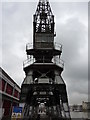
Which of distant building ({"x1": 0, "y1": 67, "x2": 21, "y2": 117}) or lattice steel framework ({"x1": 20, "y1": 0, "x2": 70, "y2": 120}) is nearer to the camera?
lattice steel framework ({"x1": 20, "y1": 0, "x2": 70, "y2": 120})

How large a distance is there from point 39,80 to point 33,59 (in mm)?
2915

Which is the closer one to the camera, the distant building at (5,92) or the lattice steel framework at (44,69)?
the lattice steel framework at (44,69)

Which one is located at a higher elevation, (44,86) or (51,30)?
(51,30)

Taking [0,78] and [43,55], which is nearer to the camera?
[43,55]

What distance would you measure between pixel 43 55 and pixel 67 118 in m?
8.16

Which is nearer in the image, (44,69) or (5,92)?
(44,69)

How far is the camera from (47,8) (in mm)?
30203

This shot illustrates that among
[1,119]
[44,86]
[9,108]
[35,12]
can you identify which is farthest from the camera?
[9,108]

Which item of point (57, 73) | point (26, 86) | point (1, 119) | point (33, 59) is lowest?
point (1, 119)

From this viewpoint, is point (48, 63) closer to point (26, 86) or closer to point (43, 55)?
point (43, 55)

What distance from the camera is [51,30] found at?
27844mm

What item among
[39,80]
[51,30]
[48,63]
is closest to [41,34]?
[51,30]

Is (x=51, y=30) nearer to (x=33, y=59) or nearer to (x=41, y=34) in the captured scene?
(x=41, y=34)

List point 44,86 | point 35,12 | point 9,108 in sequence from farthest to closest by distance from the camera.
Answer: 1. point 9,108
2. point 35,12
3. point 44,86
